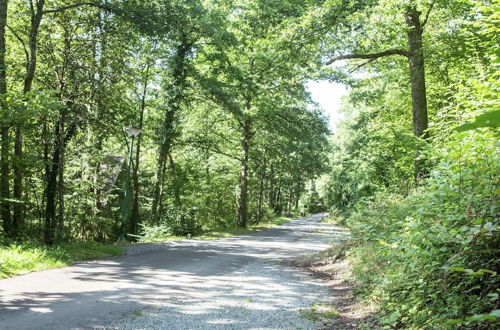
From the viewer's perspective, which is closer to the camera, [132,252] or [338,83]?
[132,252]

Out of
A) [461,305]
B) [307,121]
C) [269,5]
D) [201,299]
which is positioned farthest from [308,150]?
[461,305]

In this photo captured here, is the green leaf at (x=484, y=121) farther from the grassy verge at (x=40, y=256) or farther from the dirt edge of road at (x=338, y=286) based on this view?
the grassy verge at (x=40, y=256)

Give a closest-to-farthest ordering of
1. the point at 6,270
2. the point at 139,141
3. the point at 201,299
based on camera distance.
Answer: the point at 201,299 → the point at 6,270 → the point at 139,141

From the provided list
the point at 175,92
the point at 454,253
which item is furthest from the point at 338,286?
the point at 175,92

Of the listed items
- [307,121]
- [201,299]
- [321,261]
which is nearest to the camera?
[201,299]

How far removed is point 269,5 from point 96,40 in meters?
6.03

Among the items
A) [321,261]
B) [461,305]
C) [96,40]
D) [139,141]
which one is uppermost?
[96,40]

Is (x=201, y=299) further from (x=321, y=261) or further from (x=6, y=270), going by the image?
(x=321, y=261)

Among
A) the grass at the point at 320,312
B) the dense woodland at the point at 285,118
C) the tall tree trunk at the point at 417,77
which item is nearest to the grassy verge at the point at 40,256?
the dense woodland at the point at 285,118

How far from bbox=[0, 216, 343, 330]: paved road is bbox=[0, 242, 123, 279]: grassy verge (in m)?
0.31

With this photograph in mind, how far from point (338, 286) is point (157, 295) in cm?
371

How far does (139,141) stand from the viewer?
62.1 ft

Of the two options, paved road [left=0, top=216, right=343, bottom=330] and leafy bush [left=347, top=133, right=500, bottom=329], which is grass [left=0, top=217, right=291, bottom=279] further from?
leafy bush [left=347, top=133, right=500, bottom=329]

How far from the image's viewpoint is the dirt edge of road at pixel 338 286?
17.0ft
